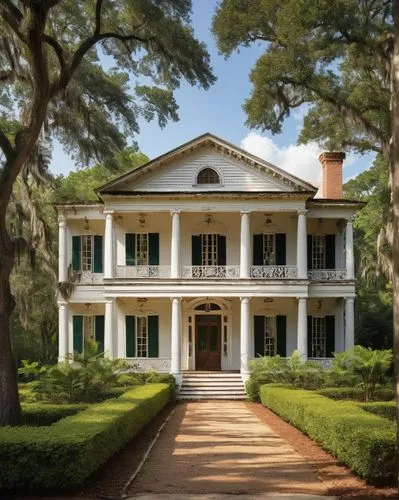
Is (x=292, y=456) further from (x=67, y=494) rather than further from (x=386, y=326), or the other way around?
(x=386, y=326)

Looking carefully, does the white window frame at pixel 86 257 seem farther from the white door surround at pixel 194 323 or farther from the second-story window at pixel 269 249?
the second-story window at pixel 269 249

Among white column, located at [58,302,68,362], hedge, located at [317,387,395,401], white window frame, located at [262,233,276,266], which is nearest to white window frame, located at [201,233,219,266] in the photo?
white window frame, located at [262,233,276,266]

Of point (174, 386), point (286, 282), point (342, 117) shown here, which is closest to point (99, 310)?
point (174, 386)

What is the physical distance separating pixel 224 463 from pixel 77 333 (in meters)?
16.2

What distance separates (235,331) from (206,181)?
6264 mm

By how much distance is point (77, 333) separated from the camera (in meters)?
25.8

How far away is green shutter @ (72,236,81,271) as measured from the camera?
25.8m

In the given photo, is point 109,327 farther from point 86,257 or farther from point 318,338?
point 318,338

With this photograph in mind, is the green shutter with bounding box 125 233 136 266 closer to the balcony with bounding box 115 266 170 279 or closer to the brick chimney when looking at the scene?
the balcony with bounding box 115 266 170 279

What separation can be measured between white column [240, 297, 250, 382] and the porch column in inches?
90.9

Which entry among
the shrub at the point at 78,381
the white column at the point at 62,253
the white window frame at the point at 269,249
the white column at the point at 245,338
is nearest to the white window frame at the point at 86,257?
the white column at the point at 62,253

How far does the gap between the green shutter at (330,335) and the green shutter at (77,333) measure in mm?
9846

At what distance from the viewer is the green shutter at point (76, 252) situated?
2577cm

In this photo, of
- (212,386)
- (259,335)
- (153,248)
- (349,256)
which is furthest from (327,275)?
(153,248)
